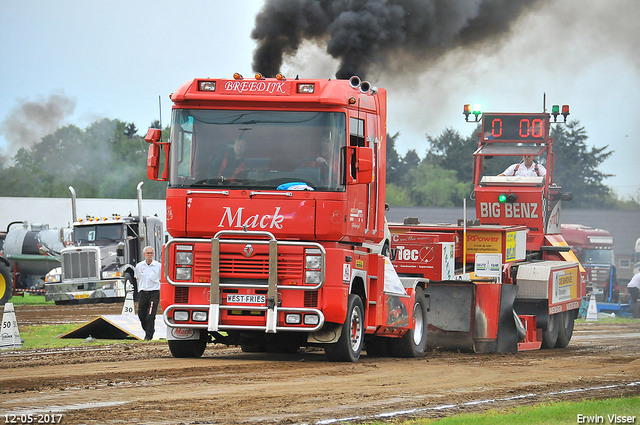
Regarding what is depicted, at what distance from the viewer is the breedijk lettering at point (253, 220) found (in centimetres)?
1135

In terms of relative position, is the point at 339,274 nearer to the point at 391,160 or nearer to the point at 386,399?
the point at 386,399

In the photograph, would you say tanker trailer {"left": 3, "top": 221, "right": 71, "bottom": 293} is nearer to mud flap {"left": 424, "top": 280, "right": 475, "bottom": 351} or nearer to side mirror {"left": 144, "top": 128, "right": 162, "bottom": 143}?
mud flap {"left": 424, "top": 280, "right": 475, "bottom": 351}

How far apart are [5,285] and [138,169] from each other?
32.8 meters

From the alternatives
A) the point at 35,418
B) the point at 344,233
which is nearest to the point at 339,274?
the point at 344,233

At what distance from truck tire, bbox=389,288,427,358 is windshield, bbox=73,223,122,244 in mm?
16866

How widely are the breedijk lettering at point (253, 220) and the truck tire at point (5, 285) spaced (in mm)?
18768

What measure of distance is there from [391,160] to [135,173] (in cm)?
4527

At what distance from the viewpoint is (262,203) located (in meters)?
11.4

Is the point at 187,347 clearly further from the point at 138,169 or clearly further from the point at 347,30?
the point at 138,169

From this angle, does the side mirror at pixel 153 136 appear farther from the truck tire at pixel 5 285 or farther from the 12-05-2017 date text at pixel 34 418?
the truck tire at pixel 5 285

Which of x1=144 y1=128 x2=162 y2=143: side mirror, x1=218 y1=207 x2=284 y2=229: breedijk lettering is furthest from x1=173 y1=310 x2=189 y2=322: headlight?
x1=144 y1=128 x2=162 y2=143: side mirror

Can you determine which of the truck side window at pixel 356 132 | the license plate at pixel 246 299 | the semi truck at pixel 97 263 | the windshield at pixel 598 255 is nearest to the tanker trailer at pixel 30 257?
the semi truck at pixel 97 263

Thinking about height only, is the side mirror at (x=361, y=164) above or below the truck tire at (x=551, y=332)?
above

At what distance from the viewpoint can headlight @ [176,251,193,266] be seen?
1160 centimetres
